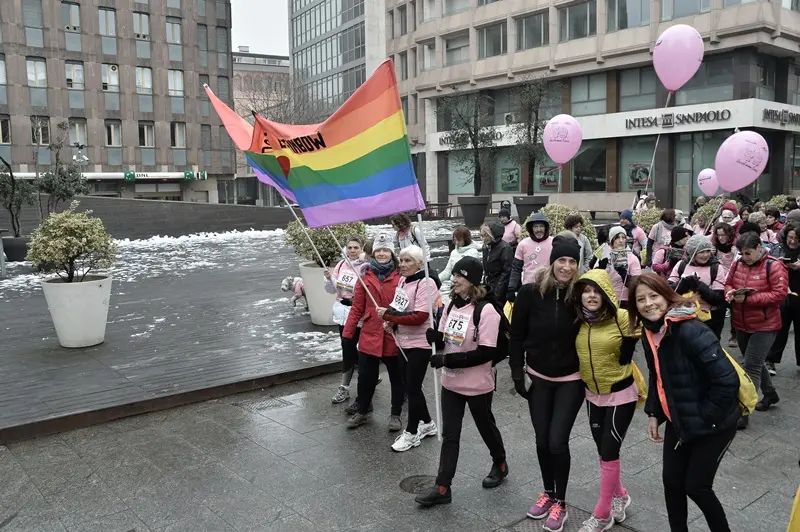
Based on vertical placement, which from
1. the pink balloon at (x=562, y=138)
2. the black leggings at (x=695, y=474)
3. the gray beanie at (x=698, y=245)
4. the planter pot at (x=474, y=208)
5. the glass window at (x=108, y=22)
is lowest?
the black leggings at (x=695, y=474)

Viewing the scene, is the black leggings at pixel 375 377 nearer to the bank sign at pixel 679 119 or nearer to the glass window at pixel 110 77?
the bank sign at pixel 679 119

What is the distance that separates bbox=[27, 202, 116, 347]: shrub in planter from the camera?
8.63 m

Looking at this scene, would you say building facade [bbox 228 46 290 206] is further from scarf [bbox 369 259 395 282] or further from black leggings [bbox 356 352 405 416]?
black leggings [bbox 356 352 405 416]

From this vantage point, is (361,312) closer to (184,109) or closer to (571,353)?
(571,353)

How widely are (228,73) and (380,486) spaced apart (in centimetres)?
5010

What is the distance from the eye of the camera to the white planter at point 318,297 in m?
10.0

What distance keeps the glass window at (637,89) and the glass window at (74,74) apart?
33.3 metres

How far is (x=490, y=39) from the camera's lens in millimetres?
46656

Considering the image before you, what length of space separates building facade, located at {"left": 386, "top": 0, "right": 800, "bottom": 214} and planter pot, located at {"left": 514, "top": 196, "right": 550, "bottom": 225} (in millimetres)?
8614

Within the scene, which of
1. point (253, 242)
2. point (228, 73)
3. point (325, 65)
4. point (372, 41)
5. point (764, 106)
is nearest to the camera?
point (253, 242)

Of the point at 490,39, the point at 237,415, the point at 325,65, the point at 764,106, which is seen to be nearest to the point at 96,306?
the point at 237,415

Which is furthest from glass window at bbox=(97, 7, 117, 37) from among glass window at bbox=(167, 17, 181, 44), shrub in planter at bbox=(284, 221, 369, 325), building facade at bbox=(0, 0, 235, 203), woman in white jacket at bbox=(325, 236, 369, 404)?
woman in white jacket at bbox=(325, 236, 369, 404)

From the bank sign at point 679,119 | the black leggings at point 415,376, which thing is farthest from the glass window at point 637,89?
the black leggings at point 415,376

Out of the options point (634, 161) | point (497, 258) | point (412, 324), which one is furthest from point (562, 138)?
point (634, 161)
